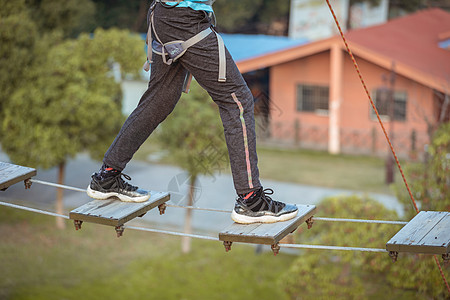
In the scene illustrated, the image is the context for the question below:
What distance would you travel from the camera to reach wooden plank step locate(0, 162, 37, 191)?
4.79 meters

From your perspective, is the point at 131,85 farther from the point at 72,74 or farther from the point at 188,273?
the point at 188,273

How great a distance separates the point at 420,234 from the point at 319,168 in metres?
16.4

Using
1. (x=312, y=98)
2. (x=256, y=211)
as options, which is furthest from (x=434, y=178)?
(x=312, y=98)

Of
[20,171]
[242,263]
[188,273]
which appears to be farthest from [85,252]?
[20,171]

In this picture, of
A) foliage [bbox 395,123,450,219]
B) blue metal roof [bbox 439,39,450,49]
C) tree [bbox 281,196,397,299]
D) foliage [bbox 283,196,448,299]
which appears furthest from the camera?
blue metal roof [bbox 439,39,450,49]

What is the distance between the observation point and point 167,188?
13867 mm

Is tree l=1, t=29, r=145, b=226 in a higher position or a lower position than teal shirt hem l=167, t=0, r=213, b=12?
lower

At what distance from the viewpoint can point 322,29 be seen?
1174 inches

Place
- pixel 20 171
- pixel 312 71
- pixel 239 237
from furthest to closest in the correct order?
pixel 312 71 < pixel 20 171 < pixel 239 237

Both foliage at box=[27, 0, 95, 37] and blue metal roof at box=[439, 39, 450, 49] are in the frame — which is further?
blue metal roof at box=[439, 39, 450, 49]

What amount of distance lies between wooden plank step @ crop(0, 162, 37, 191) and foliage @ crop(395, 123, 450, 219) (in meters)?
5.20

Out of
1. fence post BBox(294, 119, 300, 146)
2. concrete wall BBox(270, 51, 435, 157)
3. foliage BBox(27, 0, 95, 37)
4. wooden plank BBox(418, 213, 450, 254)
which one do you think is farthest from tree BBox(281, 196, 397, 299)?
fence post BBox(294, 119, 300, 146)

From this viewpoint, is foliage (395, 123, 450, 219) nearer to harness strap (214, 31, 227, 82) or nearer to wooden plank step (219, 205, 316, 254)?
wooden plank step (219, 205, 316, 254)

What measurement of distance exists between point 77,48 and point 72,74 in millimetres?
546
